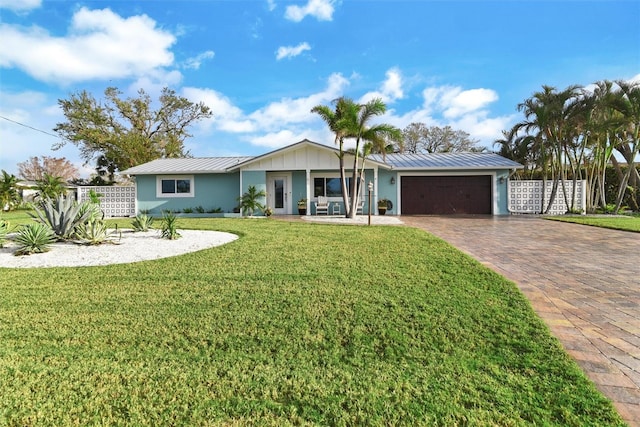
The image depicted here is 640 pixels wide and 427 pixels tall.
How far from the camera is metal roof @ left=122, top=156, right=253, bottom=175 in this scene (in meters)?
18.0

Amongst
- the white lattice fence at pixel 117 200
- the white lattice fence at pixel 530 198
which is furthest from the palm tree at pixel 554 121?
the white lattice fence at pixel 117 200

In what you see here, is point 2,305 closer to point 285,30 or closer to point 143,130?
point 285,30

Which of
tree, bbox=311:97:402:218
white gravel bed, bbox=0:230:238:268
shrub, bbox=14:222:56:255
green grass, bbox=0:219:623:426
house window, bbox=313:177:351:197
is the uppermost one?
tree, bbox=311:97:402:218

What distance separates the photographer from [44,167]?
134ft

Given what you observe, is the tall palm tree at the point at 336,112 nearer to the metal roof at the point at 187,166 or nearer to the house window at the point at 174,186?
the metal roof at the point at 187,166

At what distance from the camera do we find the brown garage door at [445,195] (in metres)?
17.4

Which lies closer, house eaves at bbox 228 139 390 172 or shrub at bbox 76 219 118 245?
shrub at bbox 76 219 118 245

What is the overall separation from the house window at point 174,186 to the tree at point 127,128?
1561 cm

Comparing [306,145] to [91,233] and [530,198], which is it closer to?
[91,233]

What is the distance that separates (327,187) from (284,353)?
15.3 metres

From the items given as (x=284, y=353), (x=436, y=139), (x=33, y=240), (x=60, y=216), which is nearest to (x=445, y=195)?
(x=60, y=216)

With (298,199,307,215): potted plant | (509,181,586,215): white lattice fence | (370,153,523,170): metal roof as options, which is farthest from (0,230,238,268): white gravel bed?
(509,181,586,215): white lattice fence

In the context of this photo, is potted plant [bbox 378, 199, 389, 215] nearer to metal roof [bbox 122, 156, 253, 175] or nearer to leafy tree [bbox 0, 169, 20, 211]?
metal roof [bbox 122, 156, 253, 175]

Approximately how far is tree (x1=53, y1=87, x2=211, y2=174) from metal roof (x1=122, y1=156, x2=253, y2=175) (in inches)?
532
